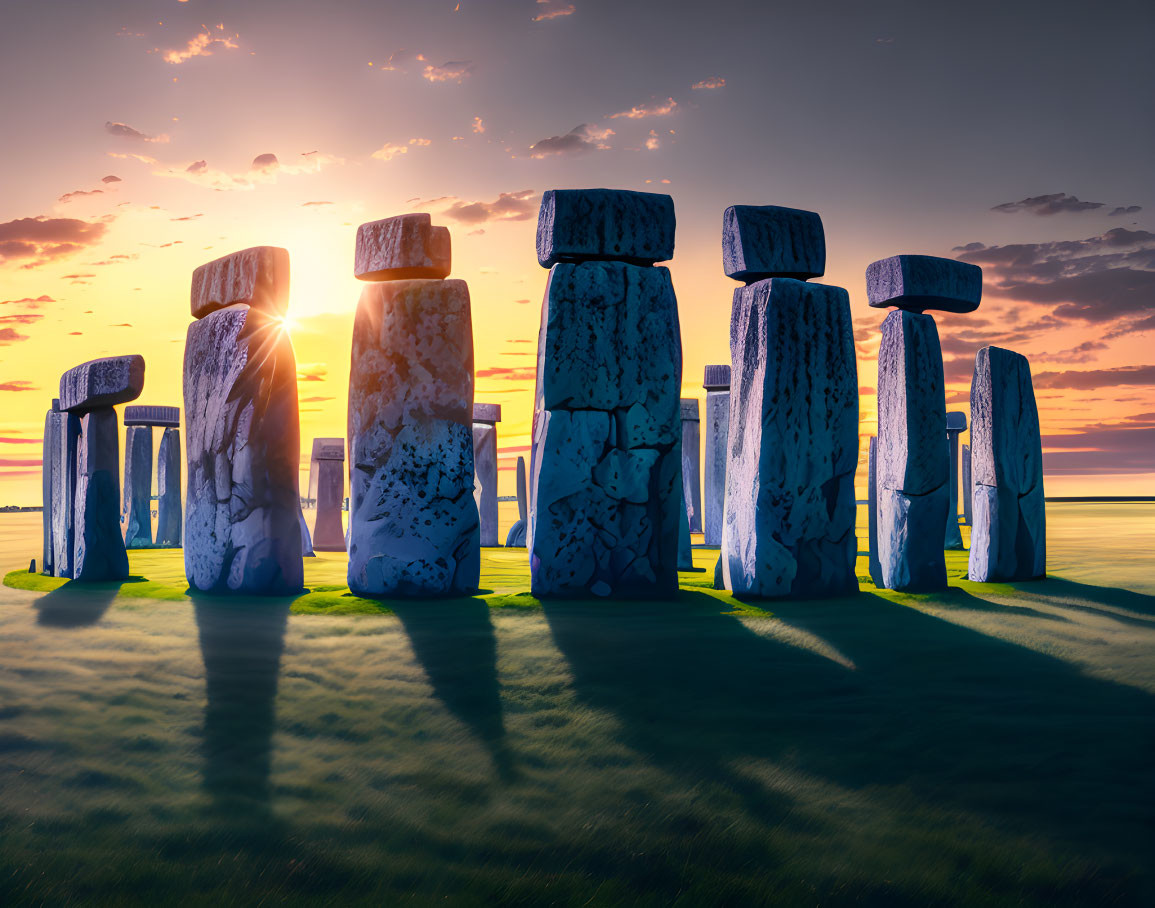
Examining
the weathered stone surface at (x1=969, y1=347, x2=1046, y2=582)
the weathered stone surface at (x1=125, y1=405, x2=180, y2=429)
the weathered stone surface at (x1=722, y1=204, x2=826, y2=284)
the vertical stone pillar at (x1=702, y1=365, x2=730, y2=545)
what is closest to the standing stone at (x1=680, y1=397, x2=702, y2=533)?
the vertical stone pillar at (x1=702, y1=365, x2=730, y2=545)

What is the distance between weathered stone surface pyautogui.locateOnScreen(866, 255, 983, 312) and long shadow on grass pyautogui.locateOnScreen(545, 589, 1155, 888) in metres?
2.92

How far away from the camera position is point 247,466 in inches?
259

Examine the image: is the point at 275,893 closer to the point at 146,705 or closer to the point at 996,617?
the point at 146,705

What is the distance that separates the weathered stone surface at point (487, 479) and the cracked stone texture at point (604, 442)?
6916 millimetres

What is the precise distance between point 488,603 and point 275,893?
344 centimetres

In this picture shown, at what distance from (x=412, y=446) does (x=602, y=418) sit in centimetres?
144

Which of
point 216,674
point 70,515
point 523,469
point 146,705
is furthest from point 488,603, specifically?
point 523,469

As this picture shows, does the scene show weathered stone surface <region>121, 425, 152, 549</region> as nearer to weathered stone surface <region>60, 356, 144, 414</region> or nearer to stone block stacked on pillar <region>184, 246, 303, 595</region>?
weathered stone surface <region>60, 356, 144, 414</region>

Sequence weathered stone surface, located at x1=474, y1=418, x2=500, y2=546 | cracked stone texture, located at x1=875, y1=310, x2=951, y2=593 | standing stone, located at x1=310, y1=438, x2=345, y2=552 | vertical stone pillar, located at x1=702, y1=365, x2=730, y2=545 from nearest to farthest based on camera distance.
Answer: cracked stone texture, located at x1=875, y1=310, x2=951, y2=593
standing stone, located at x1=310, y1=438, x2=345, y2=552
vertical stone pillar, located at x1=702, y1=365, x2=730, y2=545
weathered stone surface, located at x1=474, y1=418, x2=500, y2=546

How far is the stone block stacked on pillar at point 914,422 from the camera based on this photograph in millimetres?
6699

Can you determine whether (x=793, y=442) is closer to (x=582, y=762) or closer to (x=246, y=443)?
(x=582, y=762)

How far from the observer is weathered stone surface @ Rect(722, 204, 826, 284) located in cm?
616

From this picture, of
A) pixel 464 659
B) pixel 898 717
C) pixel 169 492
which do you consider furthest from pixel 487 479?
pixel 898 717

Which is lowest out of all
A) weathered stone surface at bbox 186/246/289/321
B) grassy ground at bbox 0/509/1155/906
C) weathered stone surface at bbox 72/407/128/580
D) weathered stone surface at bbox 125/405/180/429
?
grassy ground at bbox 0/509/1155/906
